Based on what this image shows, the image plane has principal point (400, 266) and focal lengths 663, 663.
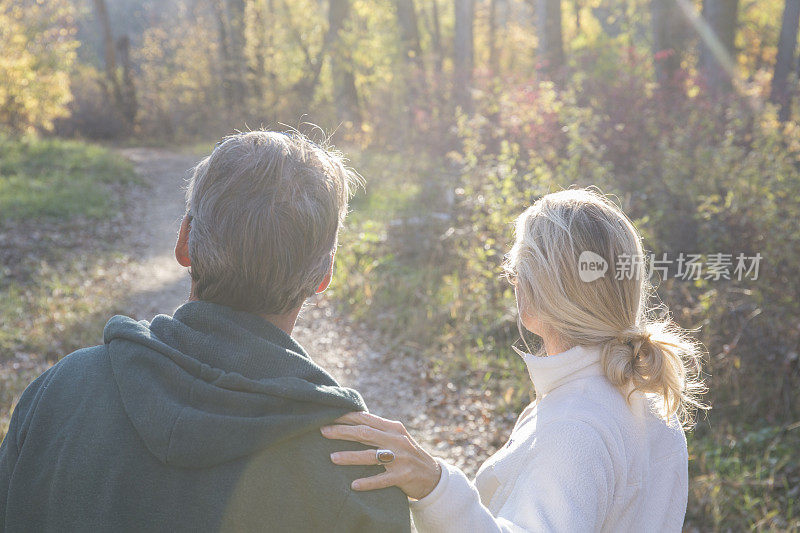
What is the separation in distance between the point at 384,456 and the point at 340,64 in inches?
690

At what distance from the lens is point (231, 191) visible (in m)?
1.62

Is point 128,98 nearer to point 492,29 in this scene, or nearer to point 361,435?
point 492,29

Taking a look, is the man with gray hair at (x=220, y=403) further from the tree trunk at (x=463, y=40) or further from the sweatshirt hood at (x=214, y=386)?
the tree trunk at (x=463, y=40)

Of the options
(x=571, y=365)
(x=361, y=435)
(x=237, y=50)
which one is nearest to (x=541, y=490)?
(x=571, y=365)

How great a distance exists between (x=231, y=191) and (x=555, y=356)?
39.9 inches

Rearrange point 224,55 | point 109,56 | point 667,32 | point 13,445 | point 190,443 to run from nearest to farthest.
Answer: point 190,443 → point 13,445 → point 667,32 → point 224,55 → point 109,56

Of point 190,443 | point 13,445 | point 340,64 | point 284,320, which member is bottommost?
point 13,445

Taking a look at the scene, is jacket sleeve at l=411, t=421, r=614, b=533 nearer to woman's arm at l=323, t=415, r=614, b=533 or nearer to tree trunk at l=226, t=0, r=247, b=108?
woman's arm at l=323, t=415, r=614, b=533

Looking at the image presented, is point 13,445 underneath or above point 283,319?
underneath

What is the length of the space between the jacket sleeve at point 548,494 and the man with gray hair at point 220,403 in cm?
18

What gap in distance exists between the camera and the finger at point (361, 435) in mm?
1552

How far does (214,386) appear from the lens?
57.9 inches

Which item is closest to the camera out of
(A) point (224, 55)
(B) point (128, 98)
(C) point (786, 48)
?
(C) point (786, 48)

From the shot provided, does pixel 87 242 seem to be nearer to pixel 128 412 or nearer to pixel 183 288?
pixel 183 288
